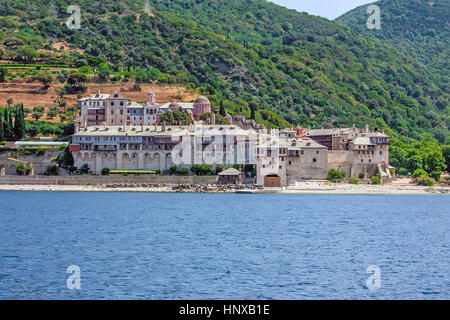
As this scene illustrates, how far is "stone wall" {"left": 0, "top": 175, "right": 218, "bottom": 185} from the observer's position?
76.8 metres

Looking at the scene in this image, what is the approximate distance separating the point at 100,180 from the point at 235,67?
247 feet

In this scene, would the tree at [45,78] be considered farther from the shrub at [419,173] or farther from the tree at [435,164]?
the tree at [435,164]

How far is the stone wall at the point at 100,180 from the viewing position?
7675 cm

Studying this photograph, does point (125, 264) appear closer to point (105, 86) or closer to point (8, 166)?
point (8, 166)

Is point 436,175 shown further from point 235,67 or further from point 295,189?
point 235,67

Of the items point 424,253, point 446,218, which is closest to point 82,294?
point 424,253

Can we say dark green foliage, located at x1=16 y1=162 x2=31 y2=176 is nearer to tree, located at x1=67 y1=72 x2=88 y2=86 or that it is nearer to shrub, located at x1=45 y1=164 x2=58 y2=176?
shrub, located at x1=45 y1=164 x2=58 y2=176

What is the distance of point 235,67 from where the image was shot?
148 metres

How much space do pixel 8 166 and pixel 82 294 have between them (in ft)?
187

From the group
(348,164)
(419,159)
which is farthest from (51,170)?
(419,159)

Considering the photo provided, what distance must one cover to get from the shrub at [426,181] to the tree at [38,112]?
51.6 meters

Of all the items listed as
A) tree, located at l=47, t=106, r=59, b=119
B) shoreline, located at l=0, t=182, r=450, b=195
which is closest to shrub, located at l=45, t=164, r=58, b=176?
shoreline, located at l=0, t=182, r=450, b=195

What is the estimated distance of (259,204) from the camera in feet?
212

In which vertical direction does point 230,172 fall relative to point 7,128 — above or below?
below
